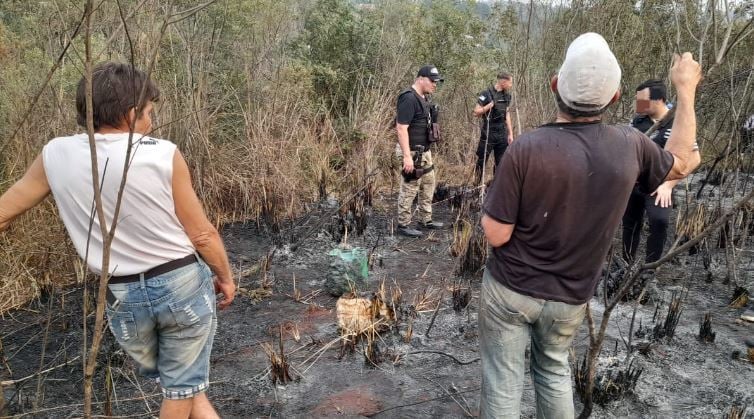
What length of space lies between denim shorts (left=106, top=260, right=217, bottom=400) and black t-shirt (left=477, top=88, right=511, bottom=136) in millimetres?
5642

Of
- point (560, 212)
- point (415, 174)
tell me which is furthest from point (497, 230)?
point (415, 174)

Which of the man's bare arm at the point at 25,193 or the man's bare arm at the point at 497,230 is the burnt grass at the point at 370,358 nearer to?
the man's bare arm at the point at 25,193

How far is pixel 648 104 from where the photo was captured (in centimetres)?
396

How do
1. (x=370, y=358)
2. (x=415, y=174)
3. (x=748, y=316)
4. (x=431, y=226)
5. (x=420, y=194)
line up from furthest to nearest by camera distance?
(x=431, y=226) < (x=420, y=194) < (x=415, y=174) < (x=748, y=316) < (x=370, y=358)

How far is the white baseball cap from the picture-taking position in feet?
5.02

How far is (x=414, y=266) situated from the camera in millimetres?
4945

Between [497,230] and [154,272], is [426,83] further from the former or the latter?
[154,272]

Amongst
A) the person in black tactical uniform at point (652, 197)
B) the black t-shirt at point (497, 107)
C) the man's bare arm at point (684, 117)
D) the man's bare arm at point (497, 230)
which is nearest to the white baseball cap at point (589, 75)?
the man's bare arm at point (684, 117)

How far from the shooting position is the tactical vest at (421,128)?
5.45m

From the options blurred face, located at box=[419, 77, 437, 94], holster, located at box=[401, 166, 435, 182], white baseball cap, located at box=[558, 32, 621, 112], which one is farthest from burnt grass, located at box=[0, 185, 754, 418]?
blurred face, located at box=[419, 77, 437, 94]

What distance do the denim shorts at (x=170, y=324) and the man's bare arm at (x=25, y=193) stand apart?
36cm

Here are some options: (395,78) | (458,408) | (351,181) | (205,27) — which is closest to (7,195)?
(458,408)

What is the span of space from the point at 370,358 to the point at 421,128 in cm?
295

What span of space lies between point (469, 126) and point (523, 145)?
24.4 feet
